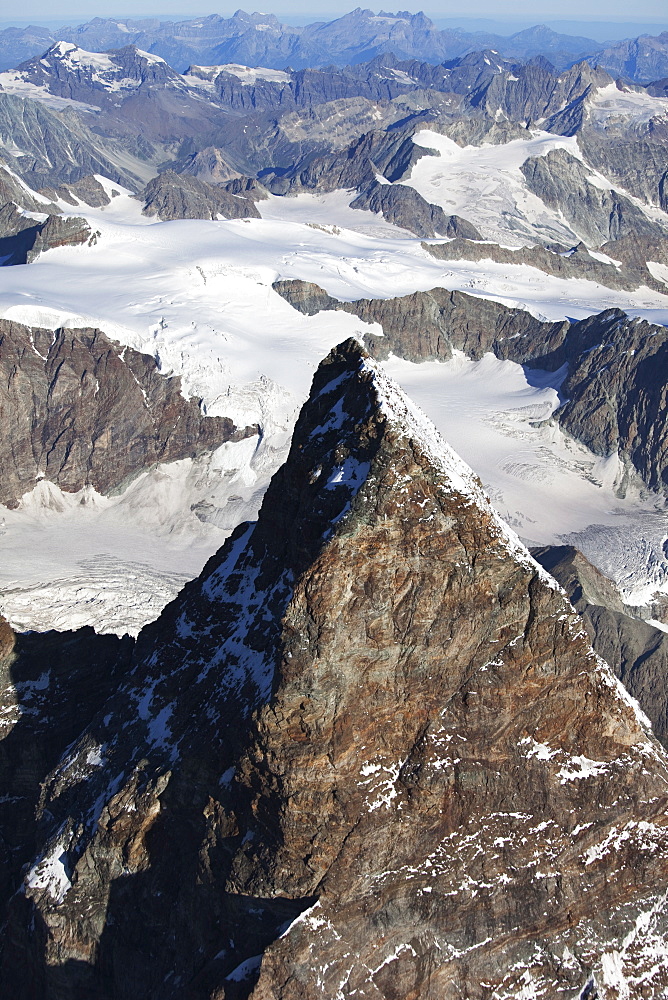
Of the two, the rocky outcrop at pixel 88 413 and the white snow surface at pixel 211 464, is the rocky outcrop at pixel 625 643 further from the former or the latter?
the rocky outcrop at pixel 88 413

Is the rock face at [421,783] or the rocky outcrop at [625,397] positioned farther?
the rocky outcrop at [625,397]

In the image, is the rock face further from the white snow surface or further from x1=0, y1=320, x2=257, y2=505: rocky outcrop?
x1=0, y1=320, x2=257, y2=505: rocky outcrop

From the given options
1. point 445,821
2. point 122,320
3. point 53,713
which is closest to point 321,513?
point 445,821

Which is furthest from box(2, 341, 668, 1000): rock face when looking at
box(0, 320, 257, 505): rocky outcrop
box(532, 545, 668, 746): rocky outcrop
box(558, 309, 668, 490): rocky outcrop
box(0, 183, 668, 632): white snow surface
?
box(558, 309, 668, 490): rocky outcrop

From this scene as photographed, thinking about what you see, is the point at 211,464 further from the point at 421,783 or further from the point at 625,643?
the point at 421,783

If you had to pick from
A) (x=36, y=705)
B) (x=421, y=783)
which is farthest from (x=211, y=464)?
(x=421, y=783)

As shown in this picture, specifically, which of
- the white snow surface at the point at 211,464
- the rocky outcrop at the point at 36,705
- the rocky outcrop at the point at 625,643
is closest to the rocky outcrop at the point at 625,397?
the white snow surface at the point at 211,464
